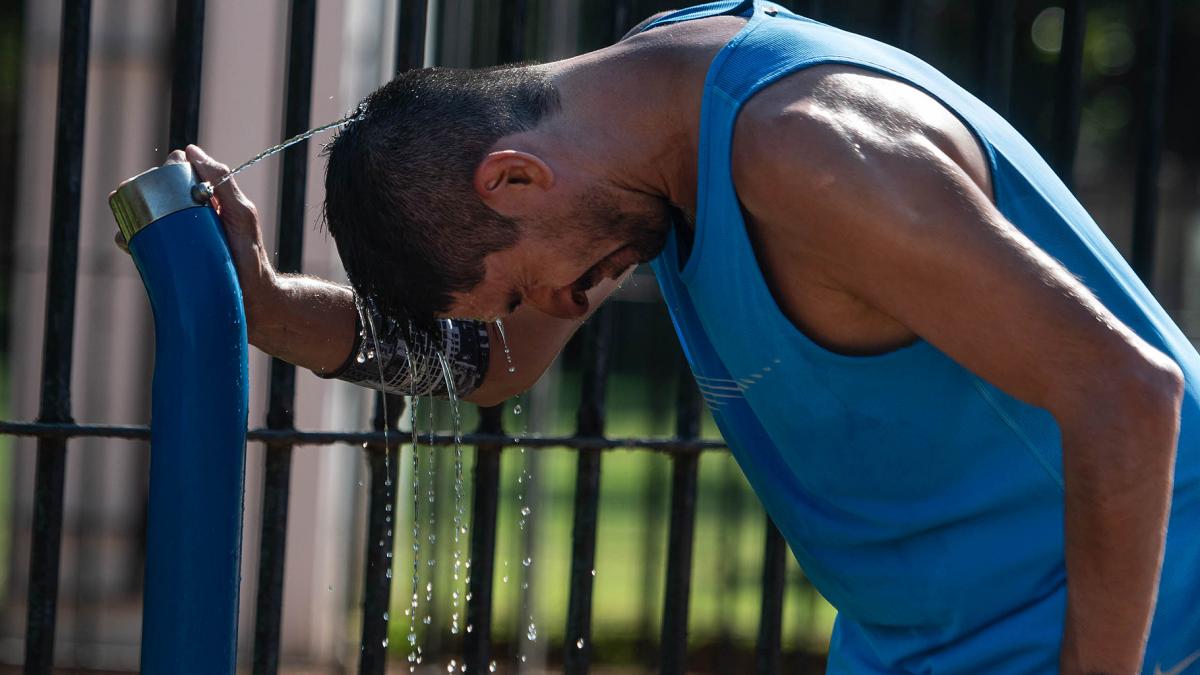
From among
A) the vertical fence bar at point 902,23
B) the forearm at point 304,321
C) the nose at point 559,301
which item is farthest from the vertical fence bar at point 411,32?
the vertical fence bar at point 902,23

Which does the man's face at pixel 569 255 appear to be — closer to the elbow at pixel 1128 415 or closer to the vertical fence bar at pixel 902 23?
the elbow at pixel 1128 415

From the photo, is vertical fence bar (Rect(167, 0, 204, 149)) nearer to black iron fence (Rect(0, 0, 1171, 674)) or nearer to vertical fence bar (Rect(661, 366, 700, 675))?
black iron fence (Rect(0, 0, 1171, 674))

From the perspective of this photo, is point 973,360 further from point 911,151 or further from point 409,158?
point 409,158

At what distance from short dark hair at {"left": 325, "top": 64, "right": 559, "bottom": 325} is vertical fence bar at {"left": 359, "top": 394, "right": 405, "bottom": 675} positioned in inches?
30.4

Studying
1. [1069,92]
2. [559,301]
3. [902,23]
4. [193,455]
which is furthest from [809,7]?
[193,455]

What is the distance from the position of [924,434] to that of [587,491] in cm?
116

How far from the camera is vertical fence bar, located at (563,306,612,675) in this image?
9.59 ft

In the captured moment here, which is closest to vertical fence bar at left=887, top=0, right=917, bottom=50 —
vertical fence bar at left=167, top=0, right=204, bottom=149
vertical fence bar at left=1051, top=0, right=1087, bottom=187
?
vertical fence bar at left=1051, top=0, right=1087, bottom=187

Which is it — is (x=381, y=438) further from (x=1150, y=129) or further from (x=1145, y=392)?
(x=1150, y=129)

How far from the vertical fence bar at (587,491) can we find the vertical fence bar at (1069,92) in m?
1.11

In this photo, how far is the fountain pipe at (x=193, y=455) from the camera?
1.70 m

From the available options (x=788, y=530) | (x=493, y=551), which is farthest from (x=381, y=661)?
(x=788, y=530)

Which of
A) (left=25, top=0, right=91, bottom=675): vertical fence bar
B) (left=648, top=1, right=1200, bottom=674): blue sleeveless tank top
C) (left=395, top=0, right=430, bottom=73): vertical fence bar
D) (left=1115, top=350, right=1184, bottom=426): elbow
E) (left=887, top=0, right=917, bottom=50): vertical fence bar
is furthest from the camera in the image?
(left=887, top=0, right=917, bottom=50): vertical fence bar

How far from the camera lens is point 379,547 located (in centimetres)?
287
